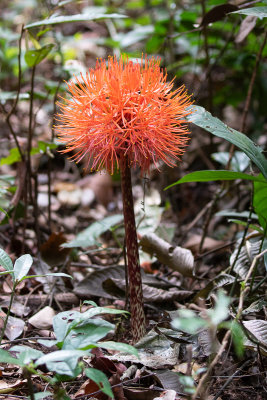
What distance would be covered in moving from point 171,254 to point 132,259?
0.55m

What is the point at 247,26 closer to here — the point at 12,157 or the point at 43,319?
the point at 12,157

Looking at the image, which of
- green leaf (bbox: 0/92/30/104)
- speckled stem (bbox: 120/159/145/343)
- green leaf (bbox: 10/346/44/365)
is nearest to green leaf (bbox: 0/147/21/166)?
green leaf (bbox: 0/92/30/104)

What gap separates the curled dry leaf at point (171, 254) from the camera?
2.21m

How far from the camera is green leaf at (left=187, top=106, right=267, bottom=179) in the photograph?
5.10 ft

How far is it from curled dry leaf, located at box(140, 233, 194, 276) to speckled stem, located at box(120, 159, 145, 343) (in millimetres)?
520

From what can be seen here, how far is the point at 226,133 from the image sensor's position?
158 cm

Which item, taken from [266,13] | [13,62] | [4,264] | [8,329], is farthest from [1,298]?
[13,62]

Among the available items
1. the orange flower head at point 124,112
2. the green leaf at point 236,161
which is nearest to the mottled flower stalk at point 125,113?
the orange flower head at point 124,112

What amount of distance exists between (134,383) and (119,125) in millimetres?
978

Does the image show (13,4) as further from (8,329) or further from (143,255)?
(8,329)

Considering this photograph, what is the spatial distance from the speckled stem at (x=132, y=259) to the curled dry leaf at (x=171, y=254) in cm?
52

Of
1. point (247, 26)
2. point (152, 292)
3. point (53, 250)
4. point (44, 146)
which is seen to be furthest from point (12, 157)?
point (247, 26)

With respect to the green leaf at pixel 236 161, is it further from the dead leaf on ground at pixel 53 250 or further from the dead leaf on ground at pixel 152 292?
the dead leaf on ground at pixel 53 250

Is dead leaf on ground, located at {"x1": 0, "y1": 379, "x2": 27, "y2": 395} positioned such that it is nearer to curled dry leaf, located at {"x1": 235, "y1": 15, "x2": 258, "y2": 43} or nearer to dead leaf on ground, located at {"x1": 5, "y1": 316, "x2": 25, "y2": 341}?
dead leaf on ground, located at {"x1": 5, "y1": 316, "x2": 25, "y2": 341}
